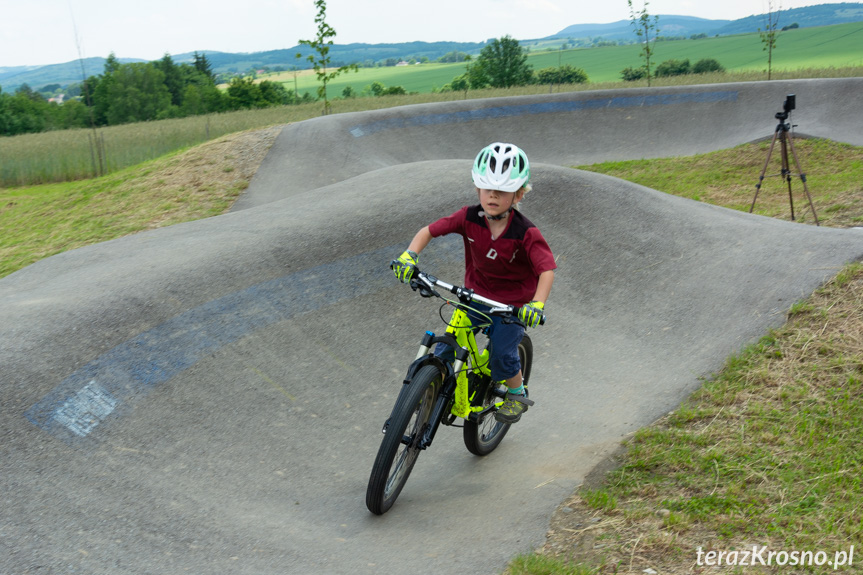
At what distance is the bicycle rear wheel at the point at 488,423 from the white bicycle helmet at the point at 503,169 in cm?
149

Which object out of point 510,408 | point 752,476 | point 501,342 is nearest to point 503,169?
point 501,342

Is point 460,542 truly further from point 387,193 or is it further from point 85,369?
point 387,193

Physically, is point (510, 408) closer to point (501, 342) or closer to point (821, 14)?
point (501, 342)

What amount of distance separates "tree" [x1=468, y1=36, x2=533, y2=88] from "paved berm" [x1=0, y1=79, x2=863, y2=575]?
6294cm

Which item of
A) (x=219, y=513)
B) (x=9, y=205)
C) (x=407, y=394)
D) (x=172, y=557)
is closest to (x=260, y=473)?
(x=219, y=513)

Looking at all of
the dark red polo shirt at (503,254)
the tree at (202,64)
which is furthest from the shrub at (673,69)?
the tree at (202,64)

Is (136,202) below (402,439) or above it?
above

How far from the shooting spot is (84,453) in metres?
4.78

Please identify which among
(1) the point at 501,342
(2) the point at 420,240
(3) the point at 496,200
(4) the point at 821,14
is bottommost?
(1) the point at 501,342

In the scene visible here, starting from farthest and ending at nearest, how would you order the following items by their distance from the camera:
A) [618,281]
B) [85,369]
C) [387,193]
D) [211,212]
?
[211,212] < [387,193] < [618,281] < [85,369]

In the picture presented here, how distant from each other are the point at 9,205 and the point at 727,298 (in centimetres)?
2002

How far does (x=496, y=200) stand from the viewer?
4504 millimetres

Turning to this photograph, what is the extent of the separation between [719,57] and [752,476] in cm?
10198

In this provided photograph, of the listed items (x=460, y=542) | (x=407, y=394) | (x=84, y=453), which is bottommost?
(x=460, y=542)
